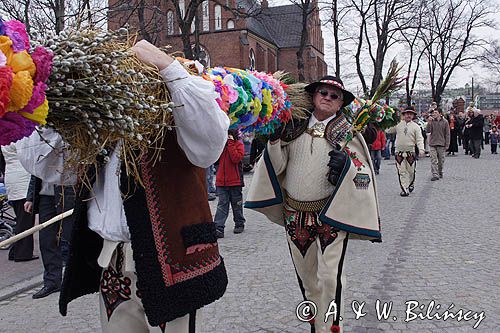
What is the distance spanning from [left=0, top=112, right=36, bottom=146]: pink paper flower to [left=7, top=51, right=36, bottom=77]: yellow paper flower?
0.12 m

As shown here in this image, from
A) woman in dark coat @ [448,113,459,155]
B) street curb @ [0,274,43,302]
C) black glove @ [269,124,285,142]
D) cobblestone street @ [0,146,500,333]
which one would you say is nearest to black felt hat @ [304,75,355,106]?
black glove @ [269,124,285,142]

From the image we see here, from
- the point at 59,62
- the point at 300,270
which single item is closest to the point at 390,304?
the point at 300,270

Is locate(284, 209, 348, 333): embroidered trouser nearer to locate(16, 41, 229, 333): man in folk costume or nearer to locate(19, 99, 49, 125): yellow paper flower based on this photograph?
locate(16, 41, 229, 333): man in folk costume

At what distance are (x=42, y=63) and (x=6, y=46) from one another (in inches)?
4.1

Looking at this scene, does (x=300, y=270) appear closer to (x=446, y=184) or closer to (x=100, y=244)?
(x=100, y=244)

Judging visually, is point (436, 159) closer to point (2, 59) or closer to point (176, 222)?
point (176, 222)

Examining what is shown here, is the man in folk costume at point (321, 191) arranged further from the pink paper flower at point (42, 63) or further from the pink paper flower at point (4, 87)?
the pink paper flower at point (4, 87)

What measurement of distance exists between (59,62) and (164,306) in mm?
1037

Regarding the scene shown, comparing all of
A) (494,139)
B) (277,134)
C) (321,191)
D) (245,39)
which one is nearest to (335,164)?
(321,191)

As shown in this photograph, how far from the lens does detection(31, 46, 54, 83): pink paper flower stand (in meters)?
1.55

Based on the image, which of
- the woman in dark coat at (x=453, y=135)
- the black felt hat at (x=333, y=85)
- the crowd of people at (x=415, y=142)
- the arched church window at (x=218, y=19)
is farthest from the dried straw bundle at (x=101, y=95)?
the arched church window at (x=218, y=19)

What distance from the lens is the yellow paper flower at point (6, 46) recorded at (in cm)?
148

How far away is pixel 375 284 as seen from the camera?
519cm

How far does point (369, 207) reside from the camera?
3865mm
